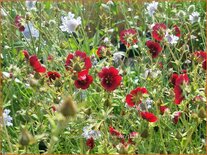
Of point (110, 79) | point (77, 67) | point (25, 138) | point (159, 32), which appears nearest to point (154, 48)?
point (159, 32)

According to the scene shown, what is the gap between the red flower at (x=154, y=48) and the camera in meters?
1.80

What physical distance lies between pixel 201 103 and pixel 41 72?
0.48 meters

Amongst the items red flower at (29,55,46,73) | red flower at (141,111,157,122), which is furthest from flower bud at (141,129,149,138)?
red flower at (29,55,46,73)

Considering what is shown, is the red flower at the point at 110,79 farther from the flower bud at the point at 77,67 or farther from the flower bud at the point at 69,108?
the flower bud at the point at 69,108

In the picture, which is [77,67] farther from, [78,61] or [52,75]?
[52,75]

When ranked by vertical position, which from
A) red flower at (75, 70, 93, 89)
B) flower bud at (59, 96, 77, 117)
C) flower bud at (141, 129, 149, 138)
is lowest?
flower bud at (141, 129, 149, 138)

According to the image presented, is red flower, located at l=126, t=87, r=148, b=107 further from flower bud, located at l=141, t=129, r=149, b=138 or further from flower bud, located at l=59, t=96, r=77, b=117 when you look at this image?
flower bud, located at l=59, t=96, r=77, b=117

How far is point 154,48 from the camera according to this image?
182cm

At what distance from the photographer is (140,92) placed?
4.72ft

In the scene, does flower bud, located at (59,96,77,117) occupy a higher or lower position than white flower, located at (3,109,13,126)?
lower

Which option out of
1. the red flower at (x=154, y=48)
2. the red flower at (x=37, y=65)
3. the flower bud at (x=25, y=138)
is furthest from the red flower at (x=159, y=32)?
the flower bud at (x=25, y=138)

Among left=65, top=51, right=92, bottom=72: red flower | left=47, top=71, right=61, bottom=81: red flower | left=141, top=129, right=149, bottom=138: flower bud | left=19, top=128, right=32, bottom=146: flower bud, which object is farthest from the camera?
left=47, top=71, right=61, bottom=81: red flower

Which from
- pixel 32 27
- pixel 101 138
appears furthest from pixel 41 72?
pixel 32 27

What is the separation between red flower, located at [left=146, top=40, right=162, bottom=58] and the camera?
1803 millimetres
